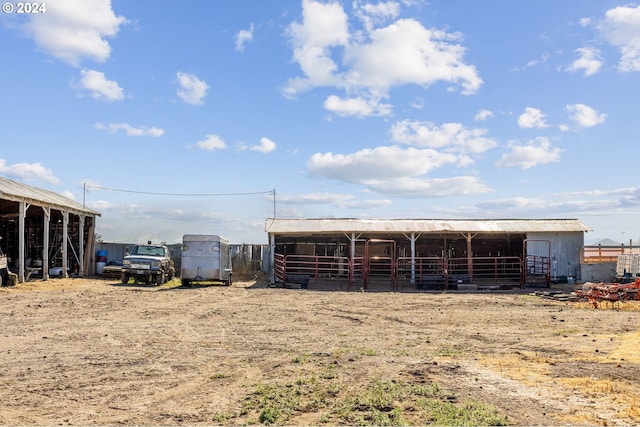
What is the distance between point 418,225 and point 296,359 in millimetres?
21556

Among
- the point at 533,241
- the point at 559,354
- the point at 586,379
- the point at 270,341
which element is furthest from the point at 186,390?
the point at 533,241

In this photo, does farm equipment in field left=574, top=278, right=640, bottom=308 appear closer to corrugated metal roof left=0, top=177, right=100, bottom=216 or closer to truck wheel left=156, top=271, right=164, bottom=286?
truck wheel left=156, top=271, right=164, bottom=286

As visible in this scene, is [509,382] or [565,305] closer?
[509,382]

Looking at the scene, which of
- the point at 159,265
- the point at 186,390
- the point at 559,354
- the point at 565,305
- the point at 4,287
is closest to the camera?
the point at 186,390

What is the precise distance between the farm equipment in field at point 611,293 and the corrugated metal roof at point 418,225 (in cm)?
950

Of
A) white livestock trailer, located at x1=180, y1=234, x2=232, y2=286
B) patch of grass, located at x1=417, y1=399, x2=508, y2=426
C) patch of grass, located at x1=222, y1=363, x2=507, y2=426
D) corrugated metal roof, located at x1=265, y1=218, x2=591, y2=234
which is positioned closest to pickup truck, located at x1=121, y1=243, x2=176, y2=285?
white livestock trailer, located at x1=180, y1=234, x2=232, y2=286

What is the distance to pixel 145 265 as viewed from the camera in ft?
84.5

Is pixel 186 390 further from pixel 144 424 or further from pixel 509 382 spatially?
pixel 509 382

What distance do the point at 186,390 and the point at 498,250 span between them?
94.1 feet

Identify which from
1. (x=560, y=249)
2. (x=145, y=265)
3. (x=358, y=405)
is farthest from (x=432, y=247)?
(x=358, y=405)

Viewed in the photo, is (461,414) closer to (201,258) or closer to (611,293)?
(611,293)

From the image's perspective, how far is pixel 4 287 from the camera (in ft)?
72.3

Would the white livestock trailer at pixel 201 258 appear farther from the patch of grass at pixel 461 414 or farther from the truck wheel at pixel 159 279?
the patch of grass at pixel 461 414

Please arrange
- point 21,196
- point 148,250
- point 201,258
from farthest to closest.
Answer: point 148,250 < point 201,258 < point 21,196
